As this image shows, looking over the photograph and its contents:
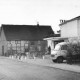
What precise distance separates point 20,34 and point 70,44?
3399cm

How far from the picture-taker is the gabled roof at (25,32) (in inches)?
2251

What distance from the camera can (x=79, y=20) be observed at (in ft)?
113

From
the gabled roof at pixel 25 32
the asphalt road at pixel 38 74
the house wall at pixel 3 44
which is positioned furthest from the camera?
the gabled roof at pixel 25 32

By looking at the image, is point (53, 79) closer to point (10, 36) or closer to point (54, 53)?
point (54, 53)

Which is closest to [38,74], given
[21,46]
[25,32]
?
[21,46]

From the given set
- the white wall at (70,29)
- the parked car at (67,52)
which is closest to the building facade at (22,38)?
the white wall at (70,29)

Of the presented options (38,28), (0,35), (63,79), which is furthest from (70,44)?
(0,35)

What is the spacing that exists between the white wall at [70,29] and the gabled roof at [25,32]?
18696 mm

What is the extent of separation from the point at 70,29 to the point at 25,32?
23873 millimetres

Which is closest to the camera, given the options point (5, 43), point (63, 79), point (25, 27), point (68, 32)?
point (63, 79)

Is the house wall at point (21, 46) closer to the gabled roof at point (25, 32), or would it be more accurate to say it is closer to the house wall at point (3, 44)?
the gabled roof at point (25, 32)

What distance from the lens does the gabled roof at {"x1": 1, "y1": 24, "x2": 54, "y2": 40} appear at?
188 ft

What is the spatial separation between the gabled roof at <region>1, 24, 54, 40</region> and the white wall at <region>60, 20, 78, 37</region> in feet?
61.3

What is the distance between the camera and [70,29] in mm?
37125
